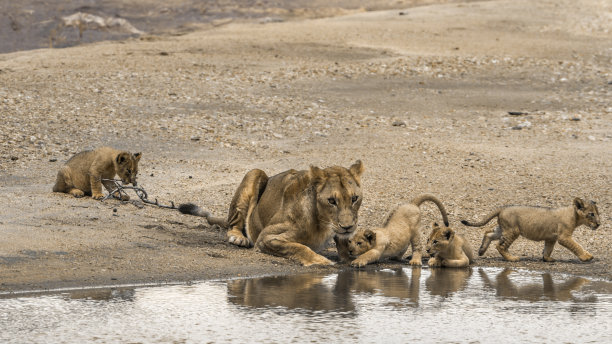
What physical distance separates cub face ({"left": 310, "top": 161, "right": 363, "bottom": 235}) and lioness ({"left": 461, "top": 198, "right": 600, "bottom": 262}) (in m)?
1.68

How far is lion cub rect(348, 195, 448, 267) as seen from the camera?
8.72 metres

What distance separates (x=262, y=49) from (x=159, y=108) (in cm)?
563

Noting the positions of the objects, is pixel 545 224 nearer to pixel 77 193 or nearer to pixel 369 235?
pixel 369 235

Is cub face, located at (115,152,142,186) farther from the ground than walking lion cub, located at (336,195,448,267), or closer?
farther from the ground

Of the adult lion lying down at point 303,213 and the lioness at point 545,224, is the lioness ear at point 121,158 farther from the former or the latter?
the lioness at point 545,224

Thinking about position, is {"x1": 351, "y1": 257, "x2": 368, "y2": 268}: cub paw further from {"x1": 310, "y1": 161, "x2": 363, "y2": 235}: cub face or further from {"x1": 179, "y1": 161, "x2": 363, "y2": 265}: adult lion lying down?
{"x1": 310, "y1": 161, "x2": 363, "y2": 235}: cub face

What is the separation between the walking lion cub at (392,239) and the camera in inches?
343

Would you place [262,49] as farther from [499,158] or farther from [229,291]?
[229,291]

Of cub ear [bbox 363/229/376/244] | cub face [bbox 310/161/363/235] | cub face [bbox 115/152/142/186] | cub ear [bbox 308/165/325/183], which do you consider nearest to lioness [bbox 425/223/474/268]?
cub ear [bbox 363/229/376/244]

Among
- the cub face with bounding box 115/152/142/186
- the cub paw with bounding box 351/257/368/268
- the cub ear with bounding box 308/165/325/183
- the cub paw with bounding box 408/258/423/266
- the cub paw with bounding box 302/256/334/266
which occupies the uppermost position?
the cub ear with bounding box 308/165/325/183

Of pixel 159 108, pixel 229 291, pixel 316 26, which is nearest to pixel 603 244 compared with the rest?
pixel 229 291

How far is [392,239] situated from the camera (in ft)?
29.5

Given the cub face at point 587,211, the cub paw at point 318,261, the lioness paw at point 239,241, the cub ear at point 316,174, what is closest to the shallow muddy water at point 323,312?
the cub paw at point 318,261

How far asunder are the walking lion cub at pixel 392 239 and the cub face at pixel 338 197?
0.33 metres
